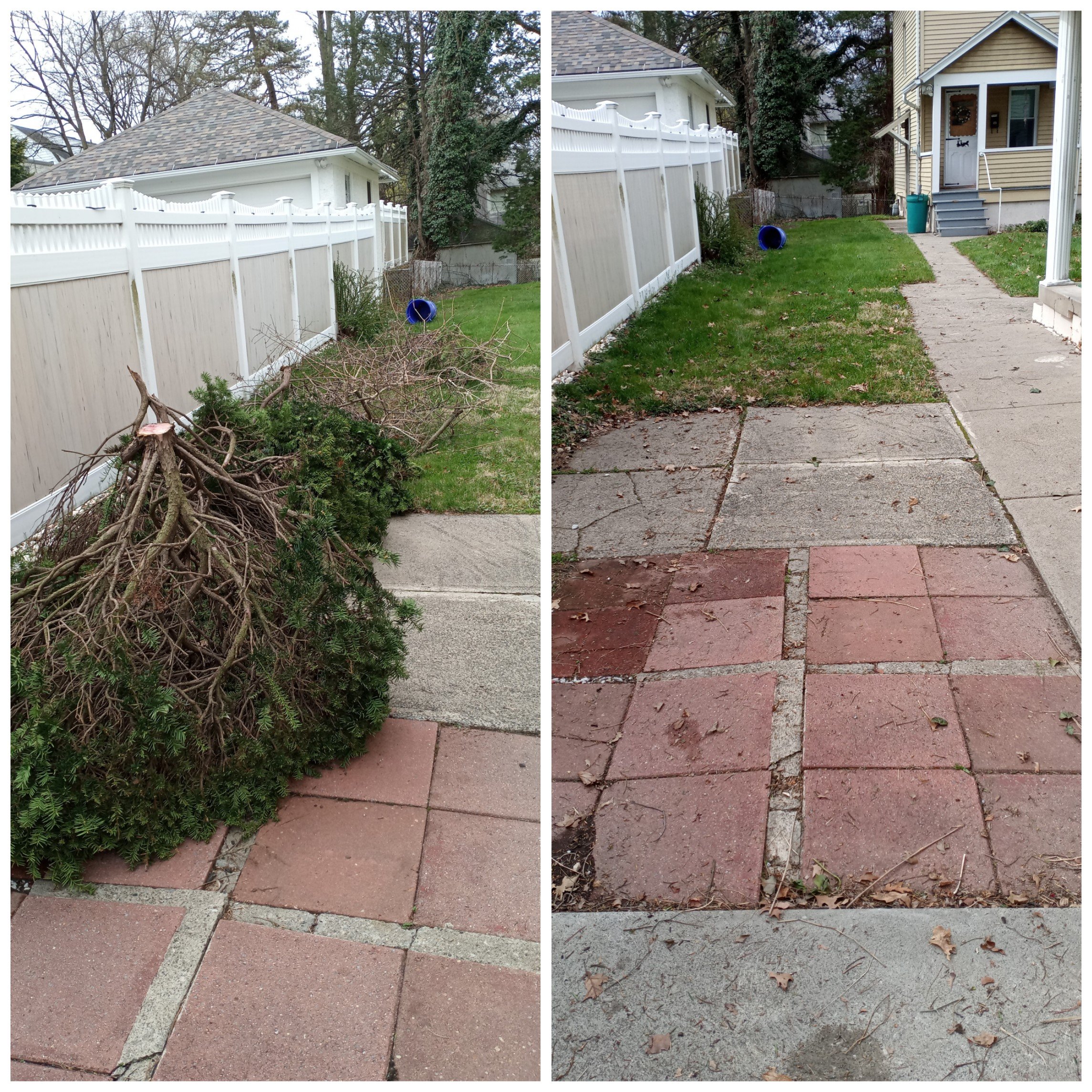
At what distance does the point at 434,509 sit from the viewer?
6.32m

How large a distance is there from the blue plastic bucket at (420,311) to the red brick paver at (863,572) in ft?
24.3

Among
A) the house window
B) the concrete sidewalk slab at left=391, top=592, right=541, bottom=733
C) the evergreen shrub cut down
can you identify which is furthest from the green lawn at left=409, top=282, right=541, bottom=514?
the house window

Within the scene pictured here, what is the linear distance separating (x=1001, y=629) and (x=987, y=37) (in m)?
19.3

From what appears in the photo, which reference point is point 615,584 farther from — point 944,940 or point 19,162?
point 19,162

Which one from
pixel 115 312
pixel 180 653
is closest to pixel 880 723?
pixel 180 653

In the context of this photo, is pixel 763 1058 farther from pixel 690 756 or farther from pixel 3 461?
pixel 3 461

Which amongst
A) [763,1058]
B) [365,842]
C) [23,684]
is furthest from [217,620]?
[763,1058]

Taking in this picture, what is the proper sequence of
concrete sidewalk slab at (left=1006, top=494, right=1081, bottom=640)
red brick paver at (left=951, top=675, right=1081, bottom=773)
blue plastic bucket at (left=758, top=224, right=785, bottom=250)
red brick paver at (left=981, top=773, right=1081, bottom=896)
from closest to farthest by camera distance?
red brick paver at (left=981, top=773, right=1081, bottom=896) → red brick paver at (left=951, top=675, right=1081, bottom=773) → concrete sidewalk slab at (left=1006, top=494, right=1081, bottom=640) → blue plastic bucket at (left=758, top=224, right=785, bottom=250)

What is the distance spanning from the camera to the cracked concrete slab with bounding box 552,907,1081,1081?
77.5 inches

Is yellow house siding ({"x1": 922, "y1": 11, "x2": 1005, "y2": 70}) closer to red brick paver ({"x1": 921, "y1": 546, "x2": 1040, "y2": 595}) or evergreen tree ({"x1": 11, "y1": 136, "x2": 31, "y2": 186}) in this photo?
evergreen tree ({"x1": 11, "y1": 136, "x2": 31, "y2": 186})

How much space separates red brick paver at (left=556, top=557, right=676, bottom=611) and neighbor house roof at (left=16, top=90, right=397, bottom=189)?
261 inches

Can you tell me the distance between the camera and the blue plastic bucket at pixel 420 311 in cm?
1091

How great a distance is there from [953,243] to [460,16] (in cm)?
1377

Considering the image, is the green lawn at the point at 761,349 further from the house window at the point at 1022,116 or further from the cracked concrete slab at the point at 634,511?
the house window at the point at 1022,116
